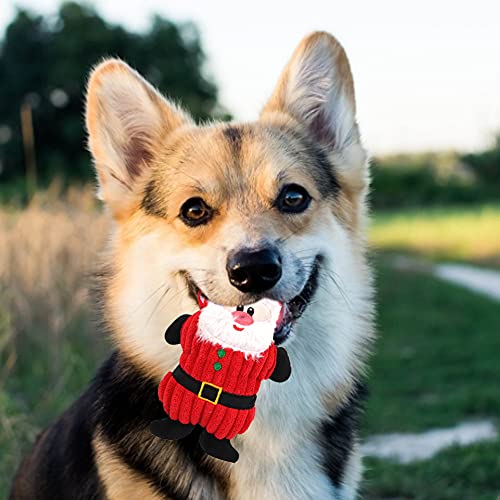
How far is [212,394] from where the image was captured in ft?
9.04

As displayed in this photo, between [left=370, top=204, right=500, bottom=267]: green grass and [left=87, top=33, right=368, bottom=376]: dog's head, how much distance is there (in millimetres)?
14247

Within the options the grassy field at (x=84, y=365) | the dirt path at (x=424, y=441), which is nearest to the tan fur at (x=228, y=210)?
the grassy field at (x=84, y=365)

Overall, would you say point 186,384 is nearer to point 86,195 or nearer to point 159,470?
point 159,470

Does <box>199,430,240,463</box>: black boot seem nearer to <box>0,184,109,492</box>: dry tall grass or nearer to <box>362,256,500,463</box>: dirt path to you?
<box>0,184,109,492</box>: dry tall grass

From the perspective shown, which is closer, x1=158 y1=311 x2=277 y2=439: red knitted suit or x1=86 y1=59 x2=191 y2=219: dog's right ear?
x1=158 y1=311 x2=277 y2=439: red knitted suit

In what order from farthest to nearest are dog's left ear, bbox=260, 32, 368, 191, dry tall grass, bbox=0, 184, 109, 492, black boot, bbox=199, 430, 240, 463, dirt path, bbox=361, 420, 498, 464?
dirt path, bbox=361, 420, 498, 464, dry tall grass, bbox=0, 184, 109, 492, dog's left ear, bbox=260, 32, 368, 191, black boot, bbox=199, 430, 240, 463

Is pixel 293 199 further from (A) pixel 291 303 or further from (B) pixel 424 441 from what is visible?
(B) pixel 424 441

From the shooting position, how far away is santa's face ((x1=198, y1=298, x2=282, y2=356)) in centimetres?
279

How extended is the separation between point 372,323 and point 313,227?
1.94 ft

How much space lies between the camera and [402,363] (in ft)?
29.6

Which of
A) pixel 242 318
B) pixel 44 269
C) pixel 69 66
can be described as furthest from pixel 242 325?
pixel 69 66

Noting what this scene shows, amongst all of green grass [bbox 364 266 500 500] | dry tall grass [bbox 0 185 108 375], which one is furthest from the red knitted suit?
dry tall grass [bbox 0 185 108 375]

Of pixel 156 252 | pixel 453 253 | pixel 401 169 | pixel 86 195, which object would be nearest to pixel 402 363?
pixel 86 195

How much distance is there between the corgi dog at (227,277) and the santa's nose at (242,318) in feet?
0.15
